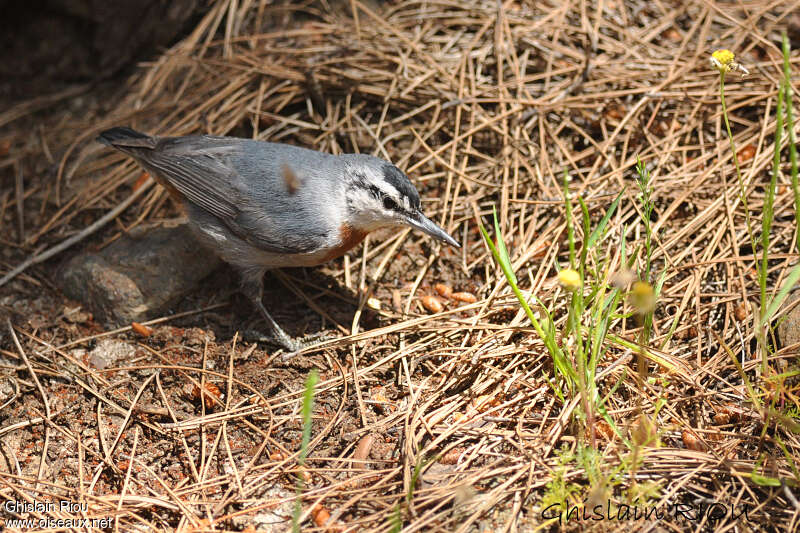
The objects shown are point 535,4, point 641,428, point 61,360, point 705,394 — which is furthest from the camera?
point 535,4

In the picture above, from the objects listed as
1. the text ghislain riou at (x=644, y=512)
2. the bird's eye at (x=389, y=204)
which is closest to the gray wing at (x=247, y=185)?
the bird's eye at (x=389, y=204)

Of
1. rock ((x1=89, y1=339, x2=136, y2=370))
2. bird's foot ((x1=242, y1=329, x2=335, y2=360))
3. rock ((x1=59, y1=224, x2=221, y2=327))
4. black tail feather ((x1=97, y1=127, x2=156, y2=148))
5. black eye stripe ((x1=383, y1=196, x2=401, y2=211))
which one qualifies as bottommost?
bird's foot ((x1=242, y1=329, x2=335, y2=360))

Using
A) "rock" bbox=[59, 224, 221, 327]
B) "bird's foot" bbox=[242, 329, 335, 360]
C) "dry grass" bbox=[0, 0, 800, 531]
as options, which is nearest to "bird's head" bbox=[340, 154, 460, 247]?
"dry grass" bbox=[0, 0, 800, 531]

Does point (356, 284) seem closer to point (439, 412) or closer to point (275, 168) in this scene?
point (275, 168)

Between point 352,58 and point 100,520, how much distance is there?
10.9 feet

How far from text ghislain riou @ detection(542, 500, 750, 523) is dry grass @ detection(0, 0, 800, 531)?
43 millimetres

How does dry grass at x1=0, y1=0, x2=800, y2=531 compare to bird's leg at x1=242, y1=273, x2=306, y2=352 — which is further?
bird's leg at x1=242, y1=273, x2=306, y2=352

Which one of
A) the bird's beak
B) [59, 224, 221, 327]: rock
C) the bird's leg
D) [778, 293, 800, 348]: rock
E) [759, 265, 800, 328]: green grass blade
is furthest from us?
[59, 224, 221, 327]: rock

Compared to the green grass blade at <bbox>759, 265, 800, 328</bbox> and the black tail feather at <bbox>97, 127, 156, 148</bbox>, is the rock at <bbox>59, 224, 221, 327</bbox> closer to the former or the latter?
the black tail feather at <bbox>97, 127, 156, 148</bbox>

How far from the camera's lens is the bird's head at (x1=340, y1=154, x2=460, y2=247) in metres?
3.66

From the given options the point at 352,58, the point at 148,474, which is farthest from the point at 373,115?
the point at 148,474

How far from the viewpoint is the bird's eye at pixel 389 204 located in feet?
12.1

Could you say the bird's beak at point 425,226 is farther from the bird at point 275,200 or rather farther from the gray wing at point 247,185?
the gray wing at point 247,185

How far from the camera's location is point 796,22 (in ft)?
15.5
